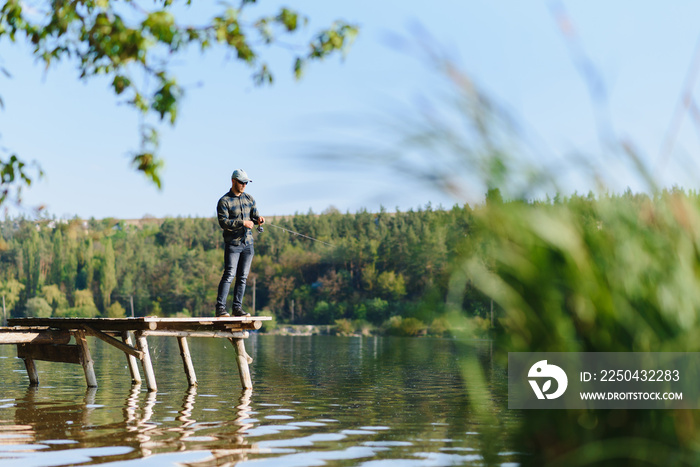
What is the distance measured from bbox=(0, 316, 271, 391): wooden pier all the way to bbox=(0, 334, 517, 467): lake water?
1.40 feet

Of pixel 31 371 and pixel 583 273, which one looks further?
pixel 31 371

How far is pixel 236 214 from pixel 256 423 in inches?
163

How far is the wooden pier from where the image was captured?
11.8 m

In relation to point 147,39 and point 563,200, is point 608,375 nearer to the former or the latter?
point 563,200

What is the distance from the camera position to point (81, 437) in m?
6.80

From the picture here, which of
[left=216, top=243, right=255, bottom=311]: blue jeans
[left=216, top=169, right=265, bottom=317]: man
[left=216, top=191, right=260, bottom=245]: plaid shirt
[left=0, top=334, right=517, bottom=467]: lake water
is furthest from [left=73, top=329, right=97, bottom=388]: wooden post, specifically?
[left=216, top=191, right=260, bottom=245]: plaid shirt

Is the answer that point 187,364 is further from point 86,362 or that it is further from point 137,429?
point 137,429

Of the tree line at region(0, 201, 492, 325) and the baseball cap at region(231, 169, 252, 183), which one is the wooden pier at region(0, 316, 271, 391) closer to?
the baseball cap at region(231, 169, 252, 183)

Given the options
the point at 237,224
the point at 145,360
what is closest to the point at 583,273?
the point at 237,224

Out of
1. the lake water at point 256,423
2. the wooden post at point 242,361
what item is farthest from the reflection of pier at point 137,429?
the wooden post at point 242,361

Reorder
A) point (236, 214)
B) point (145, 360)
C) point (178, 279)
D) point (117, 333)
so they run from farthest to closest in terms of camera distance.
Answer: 1. point (178, 279)
2. point (117, 333)
3. point (145, 360)
4. point (236, 214)

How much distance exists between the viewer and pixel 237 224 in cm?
1137

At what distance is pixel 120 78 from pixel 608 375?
3.75 meters

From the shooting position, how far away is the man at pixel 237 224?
11.4 metres
